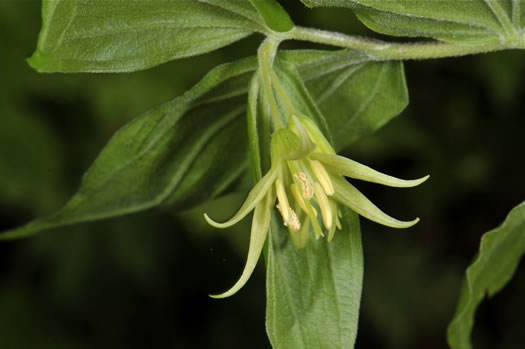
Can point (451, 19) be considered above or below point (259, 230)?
above

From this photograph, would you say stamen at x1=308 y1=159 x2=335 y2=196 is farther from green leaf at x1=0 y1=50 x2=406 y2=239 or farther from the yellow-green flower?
green leaf at x1=0 y1=50 x2=406 y2=239

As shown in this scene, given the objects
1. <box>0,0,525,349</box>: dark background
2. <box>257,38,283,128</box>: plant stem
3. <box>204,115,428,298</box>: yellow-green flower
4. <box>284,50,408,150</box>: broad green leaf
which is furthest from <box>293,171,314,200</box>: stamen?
<box>0,0,525,349</box>: dark background

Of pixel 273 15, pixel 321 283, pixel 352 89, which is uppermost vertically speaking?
pixel 273 15

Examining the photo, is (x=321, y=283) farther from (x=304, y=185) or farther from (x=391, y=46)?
(x=391, y=46)

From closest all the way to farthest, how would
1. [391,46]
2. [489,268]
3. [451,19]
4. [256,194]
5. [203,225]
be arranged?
[256,194] < [451,19] < [391,46] < [489,268] < [203,225]

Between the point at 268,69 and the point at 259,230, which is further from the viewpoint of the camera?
the point at 268,69

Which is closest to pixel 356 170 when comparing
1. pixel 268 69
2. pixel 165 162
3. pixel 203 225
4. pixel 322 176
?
pixel 322 176

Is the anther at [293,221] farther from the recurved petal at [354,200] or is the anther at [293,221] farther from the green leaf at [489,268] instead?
the green leaf at [489,268]
